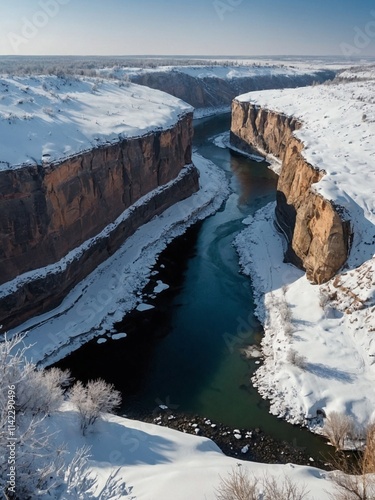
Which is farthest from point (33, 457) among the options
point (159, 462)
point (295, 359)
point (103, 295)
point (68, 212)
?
point (68, 212)

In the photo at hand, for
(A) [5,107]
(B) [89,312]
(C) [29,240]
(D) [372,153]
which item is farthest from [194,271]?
(A) [5,107]

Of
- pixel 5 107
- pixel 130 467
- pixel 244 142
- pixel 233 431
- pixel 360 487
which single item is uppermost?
pixel 5 107

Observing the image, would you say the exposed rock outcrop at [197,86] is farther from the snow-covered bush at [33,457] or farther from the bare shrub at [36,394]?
the snow-covered bush at [33,457]

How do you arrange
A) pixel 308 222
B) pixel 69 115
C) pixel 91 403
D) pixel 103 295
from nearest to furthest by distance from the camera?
pixel 91 403, pixel 103 295, pixel 308 222, pixel 69 115

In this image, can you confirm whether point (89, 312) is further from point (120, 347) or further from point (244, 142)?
point (244, 142)

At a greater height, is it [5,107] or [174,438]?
[5,107]

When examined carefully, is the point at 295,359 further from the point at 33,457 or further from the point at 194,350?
the point at 33,457
